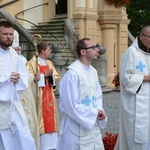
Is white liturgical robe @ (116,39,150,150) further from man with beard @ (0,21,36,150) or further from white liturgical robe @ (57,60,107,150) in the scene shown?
man with beard @ (0,21,36,150)

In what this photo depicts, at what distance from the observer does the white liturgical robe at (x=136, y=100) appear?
5.93m

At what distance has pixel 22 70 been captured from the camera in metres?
5.54

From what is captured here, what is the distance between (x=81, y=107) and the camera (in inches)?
203

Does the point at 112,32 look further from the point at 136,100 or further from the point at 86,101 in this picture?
the point at 86,101

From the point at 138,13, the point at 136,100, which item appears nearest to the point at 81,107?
the point at 136,100

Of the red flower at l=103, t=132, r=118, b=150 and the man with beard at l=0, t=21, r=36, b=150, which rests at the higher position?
the man with beard at l=0, t=21, r=36, b=150

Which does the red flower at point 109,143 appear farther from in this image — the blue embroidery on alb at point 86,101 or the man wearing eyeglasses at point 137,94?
the blue embroidery on alb at point 86,101

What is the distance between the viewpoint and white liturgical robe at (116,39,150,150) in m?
5.93

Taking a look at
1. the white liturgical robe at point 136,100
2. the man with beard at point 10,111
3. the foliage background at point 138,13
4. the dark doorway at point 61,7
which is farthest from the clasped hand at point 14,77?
the foliage background at point 138,13

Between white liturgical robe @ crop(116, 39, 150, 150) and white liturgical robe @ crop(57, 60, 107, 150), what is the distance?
2.43 feet

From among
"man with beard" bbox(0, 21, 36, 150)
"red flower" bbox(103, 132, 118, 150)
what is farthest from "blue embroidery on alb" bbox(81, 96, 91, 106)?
"red flower" bbox(103, 132, 118, 150)

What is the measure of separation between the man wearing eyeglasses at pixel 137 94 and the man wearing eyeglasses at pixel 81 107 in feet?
2.36

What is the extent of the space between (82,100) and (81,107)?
122 mm

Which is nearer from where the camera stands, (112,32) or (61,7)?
(112,32)
